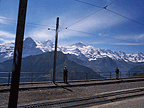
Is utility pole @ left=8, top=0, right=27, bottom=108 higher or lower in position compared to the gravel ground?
higher

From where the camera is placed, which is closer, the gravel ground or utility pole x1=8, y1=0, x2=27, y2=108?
utility pole x1=8, y1=0, x2=27, y2=108

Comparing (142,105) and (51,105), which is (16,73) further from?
(142,105)

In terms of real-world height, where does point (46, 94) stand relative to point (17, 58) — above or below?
below

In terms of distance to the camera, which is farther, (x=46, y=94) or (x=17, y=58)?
(x=46, y=94)

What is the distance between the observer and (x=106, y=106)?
21.5 ft

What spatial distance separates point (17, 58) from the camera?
480 cm

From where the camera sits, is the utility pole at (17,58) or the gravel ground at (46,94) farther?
the gravel ground at (46,94)

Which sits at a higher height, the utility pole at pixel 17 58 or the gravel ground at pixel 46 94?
the utility pole at pixel 17 58

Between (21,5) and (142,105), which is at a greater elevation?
(21,5)

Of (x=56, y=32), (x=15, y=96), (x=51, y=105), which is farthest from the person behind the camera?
(x=56, y=32)

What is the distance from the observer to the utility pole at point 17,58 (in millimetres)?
4637

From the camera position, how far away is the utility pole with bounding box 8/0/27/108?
A: 4637 mm

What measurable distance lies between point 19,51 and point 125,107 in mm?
5770

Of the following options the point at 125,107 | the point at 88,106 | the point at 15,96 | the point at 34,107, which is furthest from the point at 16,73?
the point at 125,107
